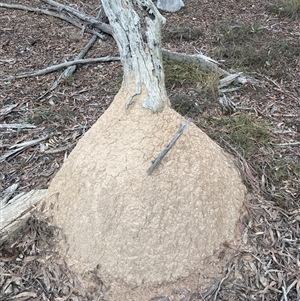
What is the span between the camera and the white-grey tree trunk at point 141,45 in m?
2.06

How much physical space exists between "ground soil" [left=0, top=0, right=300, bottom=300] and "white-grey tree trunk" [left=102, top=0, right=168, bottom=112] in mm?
761

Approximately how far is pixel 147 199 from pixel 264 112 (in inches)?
61.6

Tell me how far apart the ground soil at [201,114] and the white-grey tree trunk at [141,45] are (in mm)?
761

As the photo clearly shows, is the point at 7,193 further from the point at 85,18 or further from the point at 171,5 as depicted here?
the point at 171,5

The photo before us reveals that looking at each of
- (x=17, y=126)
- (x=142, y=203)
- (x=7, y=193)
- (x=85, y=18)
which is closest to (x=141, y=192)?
(x=142, y=203)

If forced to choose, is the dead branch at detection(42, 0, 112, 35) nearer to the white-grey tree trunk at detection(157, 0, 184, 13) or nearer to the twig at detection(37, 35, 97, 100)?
the twig at detection(37, 35, 97, 100)

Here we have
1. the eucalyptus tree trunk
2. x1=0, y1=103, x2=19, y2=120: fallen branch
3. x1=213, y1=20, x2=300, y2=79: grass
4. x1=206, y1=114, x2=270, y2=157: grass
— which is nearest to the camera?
the eucalyptus tree trunk

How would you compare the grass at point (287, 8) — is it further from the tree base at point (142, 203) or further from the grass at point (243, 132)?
the tree base at point (142, 203)

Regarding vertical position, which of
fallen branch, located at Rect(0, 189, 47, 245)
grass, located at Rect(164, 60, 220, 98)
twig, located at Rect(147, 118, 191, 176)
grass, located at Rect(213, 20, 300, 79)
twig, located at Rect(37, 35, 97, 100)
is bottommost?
grass, located at Rect(213, 20, 300, 79)

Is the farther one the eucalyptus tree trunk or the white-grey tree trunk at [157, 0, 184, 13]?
the white-grey tree trunk at [157, 0, 184, 13]

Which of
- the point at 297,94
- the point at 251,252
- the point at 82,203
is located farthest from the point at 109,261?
the point at 297,94

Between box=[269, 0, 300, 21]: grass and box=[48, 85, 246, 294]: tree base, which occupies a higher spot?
box=[48, 85, 246, 294]: tree base

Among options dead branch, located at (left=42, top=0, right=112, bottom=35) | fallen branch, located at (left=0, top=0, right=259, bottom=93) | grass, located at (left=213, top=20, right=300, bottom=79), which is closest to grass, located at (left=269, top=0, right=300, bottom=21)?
grass, located at (left=213, top=20, right=300, bottom=79)

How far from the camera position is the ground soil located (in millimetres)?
Answer: 2053
